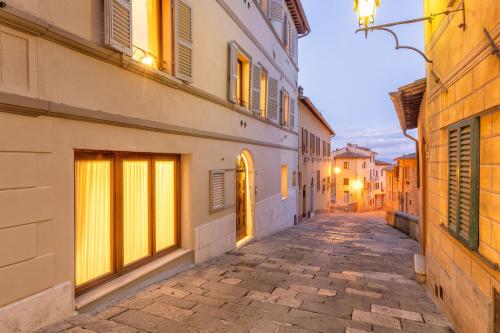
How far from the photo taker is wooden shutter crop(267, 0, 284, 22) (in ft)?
40.0

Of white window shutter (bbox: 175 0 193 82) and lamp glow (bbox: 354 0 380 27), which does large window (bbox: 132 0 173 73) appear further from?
lamp glow (bbox: 354 0 380 27)

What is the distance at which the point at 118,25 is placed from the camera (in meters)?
4.38

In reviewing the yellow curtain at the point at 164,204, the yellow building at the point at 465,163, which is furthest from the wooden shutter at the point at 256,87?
the yellow building at the point at 465,163

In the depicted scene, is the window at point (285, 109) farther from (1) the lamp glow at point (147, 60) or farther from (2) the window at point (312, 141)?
(1) the lamp glow at point (147, 60)

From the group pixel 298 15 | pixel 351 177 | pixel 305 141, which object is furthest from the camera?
pixel 351 177

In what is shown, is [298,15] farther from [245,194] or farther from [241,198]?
[241,198]

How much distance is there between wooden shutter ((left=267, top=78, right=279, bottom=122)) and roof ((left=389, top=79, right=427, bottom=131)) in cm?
443

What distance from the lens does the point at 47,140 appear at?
3439 mm

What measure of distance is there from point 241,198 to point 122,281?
580 centimetres

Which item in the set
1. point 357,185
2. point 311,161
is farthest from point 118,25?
point 357,185

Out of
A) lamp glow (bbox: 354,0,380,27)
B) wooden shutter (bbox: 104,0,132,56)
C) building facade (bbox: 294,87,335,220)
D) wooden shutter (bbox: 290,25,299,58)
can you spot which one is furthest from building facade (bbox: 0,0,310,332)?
building facade (bbox: 294,87,335,220)

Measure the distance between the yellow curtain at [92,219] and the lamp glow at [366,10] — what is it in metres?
4.46

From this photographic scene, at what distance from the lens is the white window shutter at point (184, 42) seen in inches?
232

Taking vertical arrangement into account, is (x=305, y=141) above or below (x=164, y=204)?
above
